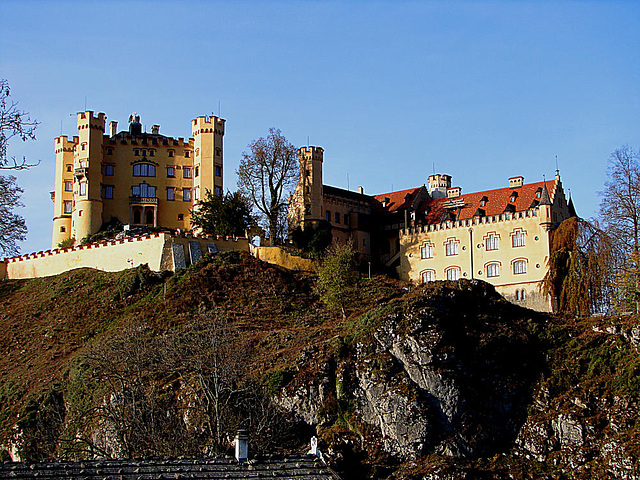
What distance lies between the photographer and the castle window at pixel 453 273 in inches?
2751

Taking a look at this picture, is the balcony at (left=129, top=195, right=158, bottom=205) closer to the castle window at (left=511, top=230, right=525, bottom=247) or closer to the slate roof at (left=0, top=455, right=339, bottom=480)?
the castle window at (left=511, top=230, right=525, bottom=247)

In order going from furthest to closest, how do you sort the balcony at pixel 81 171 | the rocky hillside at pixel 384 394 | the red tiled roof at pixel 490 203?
the balcony at pixel 81 171 → the red tiled roof at pixel 490 203 → the rocky hillside at pixel 384 394

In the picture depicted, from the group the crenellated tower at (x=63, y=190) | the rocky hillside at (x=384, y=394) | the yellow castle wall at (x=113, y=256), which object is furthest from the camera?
the crenellated tower at (x=63, y=190)

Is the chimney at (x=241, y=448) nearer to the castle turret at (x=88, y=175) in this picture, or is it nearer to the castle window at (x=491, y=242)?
the castle window at (x=491, y=242)

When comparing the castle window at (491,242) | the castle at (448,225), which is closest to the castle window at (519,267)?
the castle at (448,225)

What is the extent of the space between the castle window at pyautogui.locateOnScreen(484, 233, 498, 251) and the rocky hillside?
19.4 m

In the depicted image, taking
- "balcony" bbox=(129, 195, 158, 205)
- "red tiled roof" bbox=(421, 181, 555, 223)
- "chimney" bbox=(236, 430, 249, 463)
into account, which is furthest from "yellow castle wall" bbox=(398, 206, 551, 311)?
"chimney" bbox=(236, 430, 249, 463)

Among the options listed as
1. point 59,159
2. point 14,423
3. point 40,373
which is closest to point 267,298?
point 40,373

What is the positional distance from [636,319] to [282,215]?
36.3m

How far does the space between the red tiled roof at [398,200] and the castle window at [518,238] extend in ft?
46.9

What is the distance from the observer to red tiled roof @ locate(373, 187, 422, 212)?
80312mm

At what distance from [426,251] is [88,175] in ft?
94.5

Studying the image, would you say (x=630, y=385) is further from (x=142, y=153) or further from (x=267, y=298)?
(x=142, y=153)

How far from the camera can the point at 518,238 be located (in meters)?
66.7
